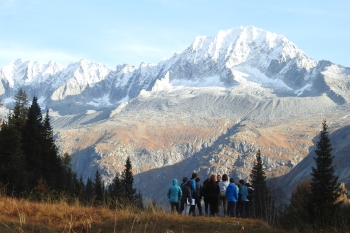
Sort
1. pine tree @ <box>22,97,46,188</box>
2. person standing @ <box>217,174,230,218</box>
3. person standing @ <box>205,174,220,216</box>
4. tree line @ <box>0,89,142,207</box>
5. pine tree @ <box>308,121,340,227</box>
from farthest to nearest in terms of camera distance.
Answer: pine tree @ <box>308,121,340,227</box> < pine tree @ <box>22,97,46,188</box> < tree line @ <box>0,89,142,207</box> < person standing @ <box>205,174,220,216</box> < person standing @ <box>217,174,230,218</box>

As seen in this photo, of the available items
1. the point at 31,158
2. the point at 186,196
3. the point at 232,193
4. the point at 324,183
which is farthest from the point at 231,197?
the point at 324,183

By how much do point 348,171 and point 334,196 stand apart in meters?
136

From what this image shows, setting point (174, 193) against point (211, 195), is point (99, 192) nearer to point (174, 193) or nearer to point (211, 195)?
point (211, 195)

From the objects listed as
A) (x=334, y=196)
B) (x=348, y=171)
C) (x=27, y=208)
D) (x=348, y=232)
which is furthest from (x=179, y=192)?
(x=348, y=171)

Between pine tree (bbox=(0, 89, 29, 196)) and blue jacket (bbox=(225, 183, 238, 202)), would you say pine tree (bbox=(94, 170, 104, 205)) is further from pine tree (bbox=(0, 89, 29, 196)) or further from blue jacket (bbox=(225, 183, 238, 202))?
blue jacket (bbox=(225, 183, 238, 202))

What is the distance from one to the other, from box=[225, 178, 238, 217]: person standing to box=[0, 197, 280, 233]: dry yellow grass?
6448 millimetres

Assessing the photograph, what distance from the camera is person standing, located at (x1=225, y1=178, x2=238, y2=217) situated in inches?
741

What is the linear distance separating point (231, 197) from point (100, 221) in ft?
29.8

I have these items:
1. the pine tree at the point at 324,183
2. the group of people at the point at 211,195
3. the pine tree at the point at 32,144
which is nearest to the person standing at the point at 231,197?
the group of people at the point at 211,195

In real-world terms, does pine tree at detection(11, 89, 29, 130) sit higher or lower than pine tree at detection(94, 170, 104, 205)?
higher

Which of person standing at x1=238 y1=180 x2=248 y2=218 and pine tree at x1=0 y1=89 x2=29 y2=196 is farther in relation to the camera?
person standing at x1=238 y1=180 x2=248 y2=218

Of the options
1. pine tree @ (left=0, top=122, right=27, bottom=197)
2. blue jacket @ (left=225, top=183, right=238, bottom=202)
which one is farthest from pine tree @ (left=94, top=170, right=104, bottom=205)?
blue jacket @ (left=225, top=183, right=238, bottom=202)

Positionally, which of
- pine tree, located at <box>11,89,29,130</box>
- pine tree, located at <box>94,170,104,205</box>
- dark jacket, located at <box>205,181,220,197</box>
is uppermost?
pine tree, located at <box>11,89,29,130</box>

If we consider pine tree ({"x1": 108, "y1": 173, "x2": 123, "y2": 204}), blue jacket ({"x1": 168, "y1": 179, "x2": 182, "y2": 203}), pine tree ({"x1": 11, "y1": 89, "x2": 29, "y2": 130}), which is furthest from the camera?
pine tree ({"x1": 11, "y1": 89, "x2": 29, "y2": 130})
